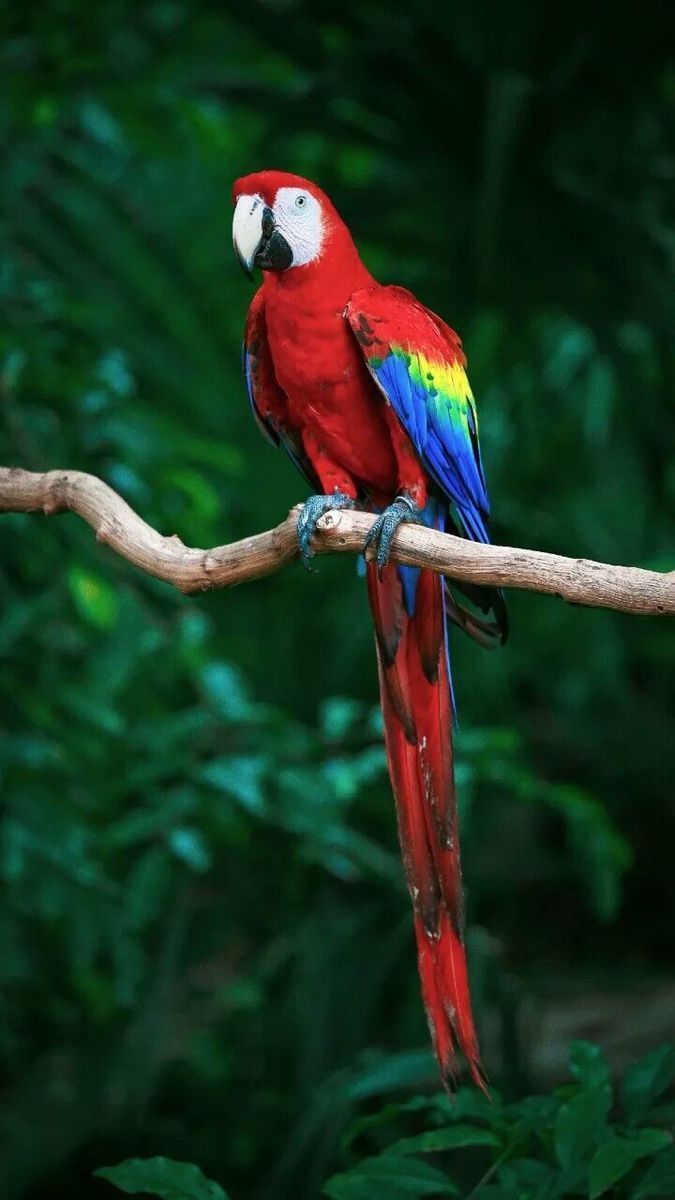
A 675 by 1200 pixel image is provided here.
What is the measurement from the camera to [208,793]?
189 cm

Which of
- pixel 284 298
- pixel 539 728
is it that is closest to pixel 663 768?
pixel 539 728

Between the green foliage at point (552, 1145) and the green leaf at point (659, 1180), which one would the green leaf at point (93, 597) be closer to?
the green foliage at point (552, 1145)

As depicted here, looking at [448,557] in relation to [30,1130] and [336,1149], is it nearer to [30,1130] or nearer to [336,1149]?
[336,1149]

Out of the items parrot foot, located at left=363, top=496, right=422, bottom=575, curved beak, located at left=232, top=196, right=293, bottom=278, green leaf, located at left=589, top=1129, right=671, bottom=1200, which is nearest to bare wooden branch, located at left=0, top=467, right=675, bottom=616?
parrot foot, located at left=363, top=496, right=422, bottom=575

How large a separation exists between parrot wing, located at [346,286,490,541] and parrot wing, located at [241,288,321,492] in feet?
0.45

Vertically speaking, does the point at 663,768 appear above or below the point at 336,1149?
above

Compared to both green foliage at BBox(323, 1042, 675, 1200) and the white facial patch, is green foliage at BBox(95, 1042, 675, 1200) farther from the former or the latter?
the white facial patch

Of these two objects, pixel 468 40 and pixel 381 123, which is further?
pixel 381 123

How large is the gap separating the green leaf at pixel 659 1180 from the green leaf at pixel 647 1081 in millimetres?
62

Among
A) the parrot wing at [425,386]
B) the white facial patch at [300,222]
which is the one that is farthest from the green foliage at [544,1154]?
the white facial patch at [300,222]

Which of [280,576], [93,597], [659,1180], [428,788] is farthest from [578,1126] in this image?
[280,576]

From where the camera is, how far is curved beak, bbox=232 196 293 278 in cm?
129

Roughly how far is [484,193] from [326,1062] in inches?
54.4

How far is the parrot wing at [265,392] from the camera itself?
144 centimetres
